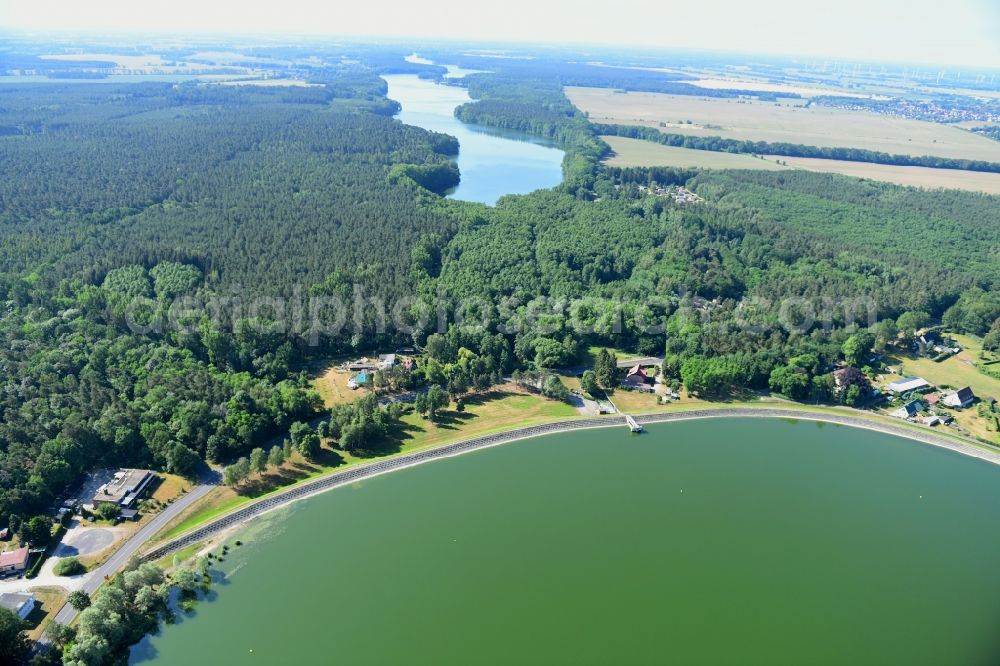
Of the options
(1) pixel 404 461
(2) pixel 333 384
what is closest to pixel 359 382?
(2) pixel 333 384

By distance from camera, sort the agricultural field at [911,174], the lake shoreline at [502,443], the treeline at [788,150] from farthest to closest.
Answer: the treeline at [788,150] → the agricultural field at [911,174] → the lake shoreline at [502,443]

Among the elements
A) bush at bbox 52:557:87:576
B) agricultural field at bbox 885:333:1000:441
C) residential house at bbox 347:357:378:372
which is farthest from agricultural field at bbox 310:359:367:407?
agricultural field at bbox 885:333:1000:441

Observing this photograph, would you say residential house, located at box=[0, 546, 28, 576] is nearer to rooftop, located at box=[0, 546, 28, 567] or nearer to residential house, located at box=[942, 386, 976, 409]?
rooftop, located at box=[0, 546, 28, 567]

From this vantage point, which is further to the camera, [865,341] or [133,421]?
[865,341]

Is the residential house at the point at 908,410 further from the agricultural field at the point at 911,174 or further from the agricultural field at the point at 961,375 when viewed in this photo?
the agricultural field at the point at 911,174

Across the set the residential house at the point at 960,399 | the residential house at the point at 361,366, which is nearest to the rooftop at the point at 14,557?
the residential house at the point at 361,366

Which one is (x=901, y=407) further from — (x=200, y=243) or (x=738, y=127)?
(x=738, y=127)

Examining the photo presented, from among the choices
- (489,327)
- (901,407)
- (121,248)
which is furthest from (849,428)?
(121,248)
